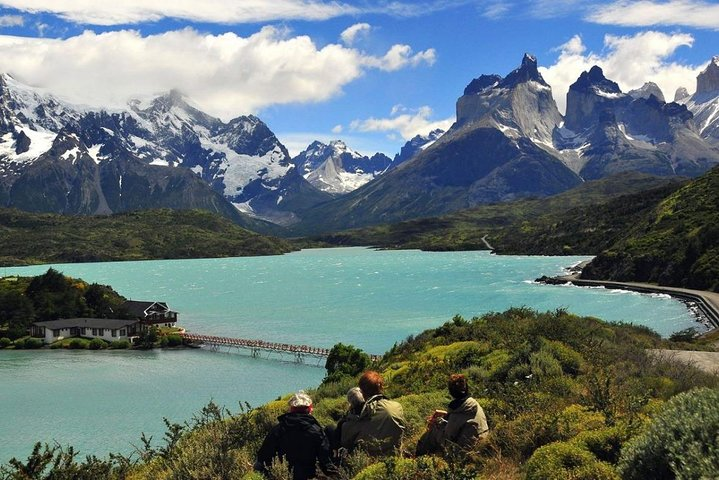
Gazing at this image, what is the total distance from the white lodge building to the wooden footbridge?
886 cm

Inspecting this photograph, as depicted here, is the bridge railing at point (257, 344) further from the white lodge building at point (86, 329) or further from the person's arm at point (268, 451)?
the person's arm at point (268, 451)

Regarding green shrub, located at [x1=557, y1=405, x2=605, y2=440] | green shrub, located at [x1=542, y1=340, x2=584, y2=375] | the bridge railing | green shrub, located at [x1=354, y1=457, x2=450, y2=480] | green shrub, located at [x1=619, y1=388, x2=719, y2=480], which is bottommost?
the bridge railing

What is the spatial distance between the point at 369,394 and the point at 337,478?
5.68 feet

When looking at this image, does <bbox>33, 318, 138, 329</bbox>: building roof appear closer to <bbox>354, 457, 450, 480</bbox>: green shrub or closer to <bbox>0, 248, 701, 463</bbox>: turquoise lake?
<bbox>0, 248, 701, 463</bbox>: turquoise lake

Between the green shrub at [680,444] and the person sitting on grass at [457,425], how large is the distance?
3.10 m

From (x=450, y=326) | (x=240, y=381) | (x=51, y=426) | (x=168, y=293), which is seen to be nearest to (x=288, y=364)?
(x=240, y=381)

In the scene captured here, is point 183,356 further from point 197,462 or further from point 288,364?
point 197,462

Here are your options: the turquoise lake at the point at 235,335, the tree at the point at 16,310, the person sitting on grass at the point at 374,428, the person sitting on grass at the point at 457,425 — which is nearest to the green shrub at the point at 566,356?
the person sitting on grass at the point at 457,425

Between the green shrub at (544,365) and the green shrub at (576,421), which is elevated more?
the green shrub at (576,421)

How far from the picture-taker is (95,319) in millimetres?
97250

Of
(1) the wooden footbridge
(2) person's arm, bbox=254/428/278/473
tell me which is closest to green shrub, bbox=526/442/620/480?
(2) person's arm, bbox=254/428/278/473

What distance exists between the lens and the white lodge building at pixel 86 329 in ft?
304

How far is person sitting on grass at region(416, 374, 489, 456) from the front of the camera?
37.1 feet

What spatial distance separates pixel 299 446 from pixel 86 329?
9453 cm
